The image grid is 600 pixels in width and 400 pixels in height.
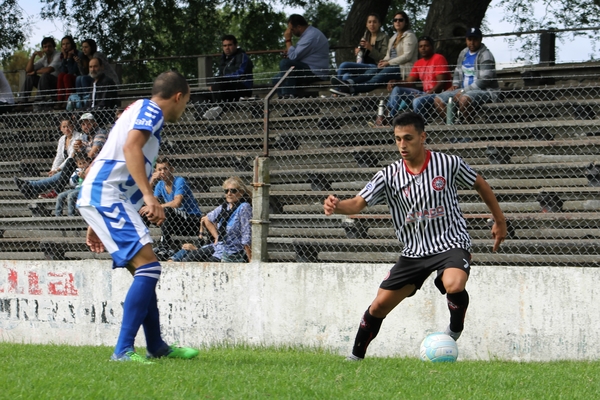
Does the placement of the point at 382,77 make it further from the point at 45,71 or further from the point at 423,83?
the point at 45,71

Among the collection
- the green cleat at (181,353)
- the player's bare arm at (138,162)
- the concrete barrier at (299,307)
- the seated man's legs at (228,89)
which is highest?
the seated man's legs at (228,89)

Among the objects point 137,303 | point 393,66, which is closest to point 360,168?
point 393,66

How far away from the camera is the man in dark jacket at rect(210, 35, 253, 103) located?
603 inches

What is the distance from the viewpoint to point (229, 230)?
36.6ft

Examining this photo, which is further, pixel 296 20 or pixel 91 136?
pixel 296 20

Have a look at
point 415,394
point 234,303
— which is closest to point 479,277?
point 234,303

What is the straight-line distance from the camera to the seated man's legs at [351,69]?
14.1 metres

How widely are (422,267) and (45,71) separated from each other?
12.2 meters

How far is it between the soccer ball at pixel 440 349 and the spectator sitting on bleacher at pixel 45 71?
11853 mm

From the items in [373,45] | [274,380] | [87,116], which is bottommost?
[274,380]

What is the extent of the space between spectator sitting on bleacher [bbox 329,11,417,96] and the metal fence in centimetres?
28

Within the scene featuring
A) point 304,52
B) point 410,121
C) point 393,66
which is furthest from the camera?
point 304,52

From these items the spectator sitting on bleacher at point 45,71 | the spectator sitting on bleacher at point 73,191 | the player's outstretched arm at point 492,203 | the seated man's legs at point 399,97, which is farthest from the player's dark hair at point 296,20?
the player's outstretched arm at point 492,203

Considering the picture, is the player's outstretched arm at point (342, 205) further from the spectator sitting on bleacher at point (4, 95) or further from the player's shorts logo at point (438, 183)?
the spectator sitting on bleacher at point (4, 95)
